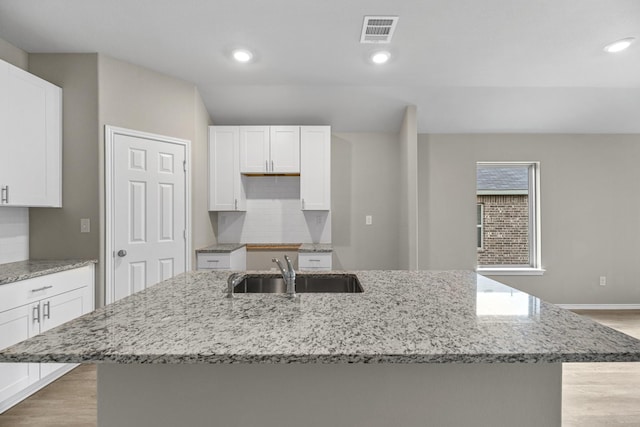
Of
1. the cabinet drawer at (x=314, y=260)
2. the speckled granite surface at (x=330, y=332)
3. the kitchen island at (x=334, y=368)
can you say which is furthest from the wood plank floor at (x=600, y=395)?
the cabinet drawer at (x=314, y=260)

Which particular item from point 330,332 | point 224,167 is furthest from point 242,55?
point 330,332

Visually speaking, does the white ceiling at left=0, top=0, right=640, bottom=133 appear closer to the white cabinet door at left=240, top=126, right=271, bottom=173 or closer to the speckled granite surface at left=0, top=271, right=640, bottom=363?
the white cabinet door at left=240, top=126, right=271, bottom=173

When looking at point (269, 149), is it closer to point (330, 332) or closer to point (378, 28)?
point (378, 28)

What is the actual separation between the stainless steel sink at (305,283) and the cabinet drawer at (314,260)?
178 centimetres

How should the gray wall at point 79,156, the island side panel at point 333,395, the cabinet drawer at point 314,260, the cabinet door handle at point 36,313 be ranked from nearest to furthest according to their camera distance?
the island side panel at point 333,395
the cabinet door handle at point 36,313
the gray wall at point 79,156
the cabinet drawer at point 314,260

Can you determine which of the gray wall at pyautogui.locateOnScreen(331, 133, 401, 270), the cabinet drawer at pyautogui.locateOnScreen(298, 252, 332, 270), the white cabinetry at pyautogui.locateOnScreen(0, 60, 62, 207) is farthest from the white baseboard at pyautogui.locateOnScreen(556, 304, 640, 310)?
the white cabinetry at pyautogui.locateOnScreen(0, 60, 62, 207)

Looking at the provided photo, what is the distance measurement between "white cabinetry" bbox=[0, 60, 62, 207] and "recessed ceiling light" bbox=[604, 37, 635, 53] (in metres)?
4.61

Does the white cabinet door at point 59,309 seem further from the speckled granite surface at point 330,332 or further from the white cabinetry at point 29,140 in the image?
the speckled granite surface at point 330,332

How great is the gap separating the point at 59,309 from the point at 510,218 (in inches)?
215

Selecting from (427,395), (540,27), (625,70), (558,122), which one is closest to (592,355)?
(427,395)

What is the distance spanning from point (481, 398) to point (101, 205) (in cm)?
310

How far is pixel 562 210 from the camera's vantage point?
449 centimetres

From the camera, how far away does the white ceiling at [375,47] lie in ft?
8.06

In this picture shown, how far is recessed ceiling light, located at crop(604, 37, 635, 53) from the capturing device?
111 inches
